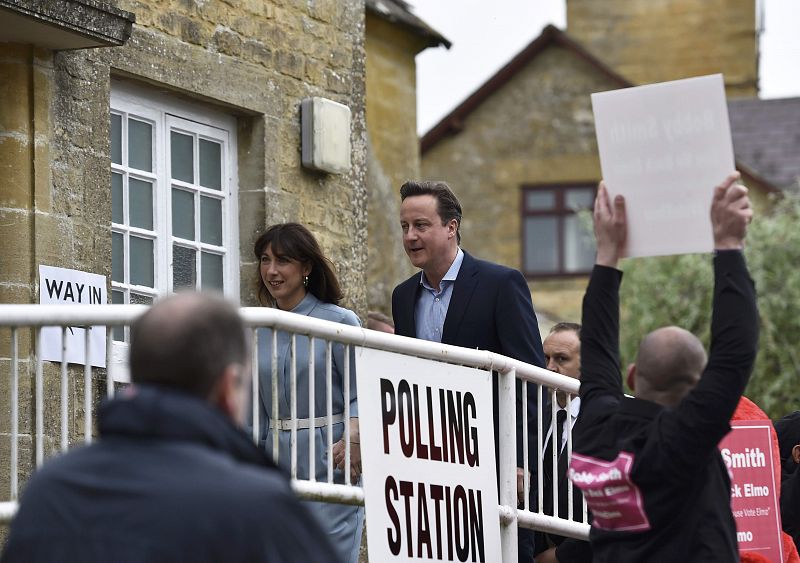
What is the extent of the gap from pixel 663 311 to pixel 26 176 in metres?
20.1

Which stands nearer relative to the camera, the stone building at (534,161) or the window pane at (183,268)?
the window pane at (183,268)

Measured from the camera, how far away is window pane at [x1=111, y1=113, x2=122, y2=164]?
8.89 m

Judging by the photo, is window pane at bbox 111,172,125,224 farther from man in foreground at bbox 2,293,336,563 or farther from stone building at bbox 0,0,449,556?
man in foreground at bbox 2,293,336,563

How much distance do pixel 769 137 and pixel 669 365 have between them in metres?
31.5

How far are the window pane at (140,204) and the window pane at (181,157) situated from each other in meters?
0.22

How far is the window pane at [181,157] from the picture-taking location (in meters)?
9.30

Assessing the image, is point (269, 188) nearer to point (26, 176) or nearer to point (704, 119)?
point (26, 176)

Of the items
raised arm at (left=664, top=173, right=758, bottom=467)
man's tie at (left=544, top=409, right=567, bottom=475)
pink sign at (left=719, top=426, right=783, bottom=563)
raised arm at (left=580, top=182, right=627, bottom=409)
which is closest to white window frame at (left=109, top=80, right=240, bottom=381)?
man's tie at (left=544, top=409, right=567, bottom=475)

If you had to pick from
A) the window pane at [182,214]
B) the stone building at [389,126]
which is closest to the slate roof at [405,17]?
the stone building at [389,126]

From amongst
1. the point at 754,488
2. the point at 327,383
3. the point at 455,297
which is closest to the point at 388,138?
the point at 455,297

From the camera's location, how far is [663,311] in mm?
27328

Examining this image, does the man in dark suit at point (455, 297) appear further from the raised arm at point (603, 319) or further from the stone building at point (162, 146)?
the raised arm at point (603, 319)

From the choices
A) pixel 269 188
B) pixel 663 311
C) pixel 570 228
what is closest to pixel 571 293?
pixel 570 228

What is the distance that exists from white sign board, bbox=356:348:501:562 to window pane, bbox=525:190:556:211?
27161 millimetres
